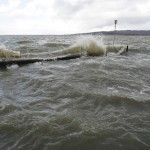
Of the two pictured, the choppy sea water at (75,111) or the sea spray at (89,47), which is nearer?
the choppy sea water at (75,111)

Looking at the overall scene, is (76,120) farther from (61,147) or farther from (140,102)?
(140,102)

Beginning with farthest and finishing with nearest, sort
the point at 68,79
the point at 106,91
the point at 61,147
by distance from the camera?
the point at 68,79, the point at 106,91, the point at 61,147

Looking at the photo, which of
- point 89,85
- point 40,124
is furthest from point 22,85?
point 40,124

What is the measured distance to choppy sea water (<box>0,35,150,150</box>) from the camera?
548 centimetres

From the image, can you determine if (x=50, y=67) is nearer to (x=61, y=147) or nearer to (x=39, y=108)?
(x=39, y=108)

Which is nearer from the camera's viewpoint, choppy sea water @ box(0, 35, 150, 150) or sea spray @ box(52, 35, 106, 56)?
choppy sea water @ box(0, 35, 150, 150)

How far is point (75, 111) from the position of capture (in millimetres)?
7180

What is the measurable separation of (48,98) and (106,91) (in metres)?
2.19

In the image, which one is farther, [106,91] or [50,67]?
[50,67]

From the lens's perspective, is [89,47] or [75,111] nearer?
[75,111]

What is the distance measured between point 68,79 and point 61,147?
6161 millimetres

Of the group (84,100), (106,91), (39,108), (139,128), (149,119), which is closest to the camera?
(139,128)

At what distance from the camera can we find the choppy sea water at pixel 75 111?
5480 mm

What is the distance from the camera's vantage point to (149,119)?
6.64m
